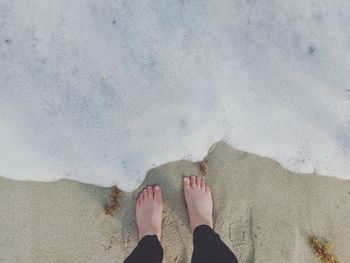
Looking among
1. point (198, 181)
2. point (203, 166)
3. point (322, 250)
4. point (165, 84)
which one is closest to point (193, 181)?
point (198, 181)

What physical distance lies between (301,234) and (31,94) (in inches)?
111

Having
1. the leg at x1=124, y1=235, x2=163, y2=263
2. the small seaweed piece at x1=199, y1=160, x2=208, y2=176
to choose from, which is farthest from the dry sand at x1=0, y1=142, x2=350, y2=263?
the leg at x1=124, y1=235, x2=163, y2=263

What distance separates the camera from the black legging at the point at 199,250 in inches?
127

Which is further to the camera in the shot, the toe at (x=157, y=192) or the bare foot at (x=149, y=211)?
the toe at (x=157, y=192)

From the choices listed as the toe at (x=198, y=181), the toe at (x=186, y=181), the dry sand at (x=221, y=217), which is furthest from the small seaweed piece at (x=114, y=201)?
the toe at (x=198, y=181)

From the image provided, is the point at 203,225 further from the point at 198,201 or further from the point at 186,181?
the point at 186,181

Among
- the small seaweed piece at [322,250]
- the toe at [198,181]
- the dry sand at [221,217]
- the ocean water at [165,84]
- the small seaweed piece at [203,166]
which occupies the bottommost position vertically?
the small seaweed piece at [322,250]

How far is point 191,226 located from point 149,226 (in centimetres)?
39

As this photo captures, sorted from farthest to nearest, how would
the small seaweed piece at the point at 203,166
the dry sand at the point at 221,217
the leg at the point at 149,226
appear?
the small seaweed piece at the point at 203,166 → the dry sand at the point at 221,217 → the leg at the point at 149,226

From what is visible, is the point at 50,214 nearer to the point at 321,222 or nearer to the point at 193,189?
the point at 193,189

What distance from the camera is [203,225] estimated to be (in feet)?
11.4

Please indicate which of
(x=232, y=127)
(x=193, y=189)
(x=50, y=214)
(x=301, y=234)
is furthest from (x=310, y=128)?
(x=50, y=214)

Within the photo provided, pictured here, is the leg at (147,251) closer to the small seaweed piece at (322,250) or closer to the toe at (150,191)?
the toe at (150,191)

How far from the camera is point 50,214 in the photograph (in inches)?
138
